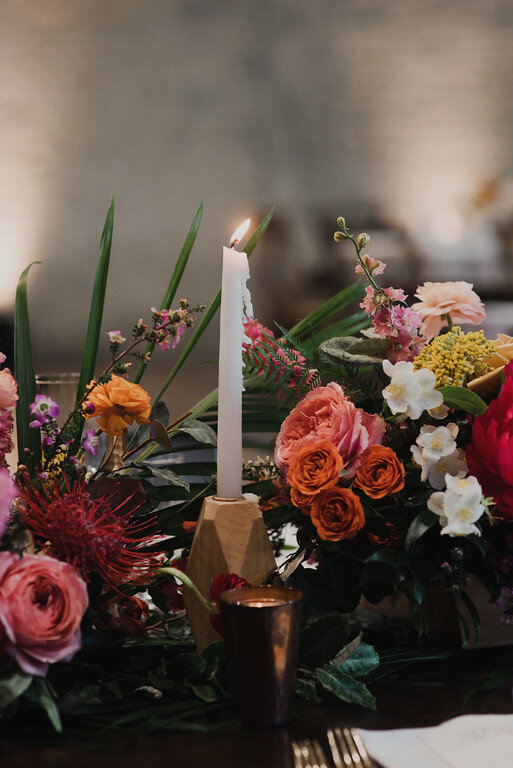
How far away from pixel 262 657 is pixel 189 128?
961 mm

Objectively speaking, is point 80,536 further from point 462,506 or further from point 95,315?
point 95,315

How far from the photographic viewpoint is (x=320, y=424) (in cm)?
57

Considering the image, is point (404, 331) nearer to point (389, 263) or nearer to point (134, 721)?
point (134, 721)

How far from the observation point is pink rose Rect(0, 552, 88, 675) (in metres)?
0.40

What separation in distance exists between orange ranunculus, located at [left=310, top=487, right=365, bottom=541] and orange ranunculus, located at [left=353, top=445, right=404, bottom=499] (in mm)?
15

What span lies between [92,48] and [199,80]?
0.17m

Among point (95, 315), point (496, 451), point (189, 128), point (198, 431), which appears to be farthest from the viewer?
point (189, 128)

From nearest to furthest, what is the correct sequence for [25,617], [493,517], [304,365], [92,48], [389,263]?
[25,617]
[493,517]
[304,365]
[92,48]
[389,263]

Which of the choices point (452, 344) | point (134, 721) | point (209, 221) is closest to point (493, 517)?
point (452, 344)

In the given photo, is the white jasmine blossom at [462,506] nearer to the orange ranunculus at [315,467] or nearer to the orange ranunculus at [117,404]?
the orange ranunculus at [315,467]

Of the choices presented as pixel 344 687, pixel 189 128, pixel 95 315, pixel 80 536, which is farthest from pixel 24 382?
pixel 189 128

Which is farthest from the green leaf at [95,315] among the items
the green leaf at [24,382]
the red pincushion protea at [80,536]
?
the red pincushion protea at [80,536]

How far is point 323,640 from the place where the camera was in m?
0.48

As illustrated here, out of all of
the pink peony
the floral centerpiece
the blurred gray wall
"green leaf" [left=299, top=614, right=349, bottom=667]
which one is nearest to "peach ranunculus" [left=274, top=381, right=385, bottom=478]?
the floral centerpiece
